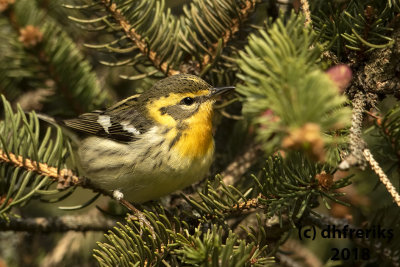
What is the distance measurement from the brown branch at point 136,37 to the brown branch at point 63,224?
33.9 inches

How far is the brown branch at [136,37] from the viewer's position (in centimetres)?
200

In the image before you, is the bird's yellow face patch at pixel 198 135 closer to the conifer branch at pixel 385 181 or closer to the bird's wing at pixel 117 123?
the bird's wing at pixel 117 123

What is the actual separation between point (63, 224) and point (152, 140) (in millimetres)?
684

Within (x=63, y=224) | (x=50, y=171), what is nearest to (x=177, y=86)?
(x=50, y=171)

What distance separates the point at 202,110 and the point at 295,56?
5.11 ft

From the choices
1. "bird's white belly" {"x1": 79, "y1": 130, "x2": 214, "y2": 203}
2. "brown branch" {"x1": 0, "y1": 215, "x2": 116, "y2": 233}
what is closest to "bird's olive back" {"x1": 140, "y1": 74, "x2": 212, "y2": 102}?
"bird's white belly" {"x1": 79, "y1": 130, "x2": 214, "y2": 203}

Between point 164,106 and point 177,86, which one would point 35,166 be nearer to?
point 177,86

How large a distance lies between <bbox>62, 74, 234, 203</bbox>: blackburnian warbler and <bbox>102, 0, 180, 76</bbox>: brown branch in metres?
0.08

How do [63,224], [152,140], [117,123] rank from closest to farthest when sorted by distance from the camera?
[63,224] → [152,140] → [117,123]

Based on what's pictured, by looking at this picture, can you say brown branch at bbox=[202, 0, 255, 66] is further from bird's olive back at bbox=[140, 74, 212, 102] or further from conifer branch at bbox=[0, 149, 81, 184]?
conifer branch at bbox=[0, 149, 81, 184]

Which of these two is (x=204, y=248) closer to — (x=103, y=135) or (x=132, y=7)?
(x=132, y=7)

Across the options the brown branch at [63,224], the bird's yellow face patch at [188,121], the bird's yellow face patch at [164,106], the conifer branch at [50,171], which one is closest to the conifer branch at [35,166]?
the conifer branch at [50,171]

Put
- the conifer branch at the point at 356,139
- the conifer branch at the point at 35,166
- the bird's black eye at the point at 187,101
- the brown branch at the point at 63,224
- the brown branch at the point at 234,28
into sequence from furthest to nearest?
the bird's black eye at the point at 187,101
the brown branch at the point at 63,224
the brown branch at the point at 234,28
the conifer branch at the point at 35,166
the conifer branch at the point at 356,139

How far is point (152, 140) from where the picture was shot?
265 cm
